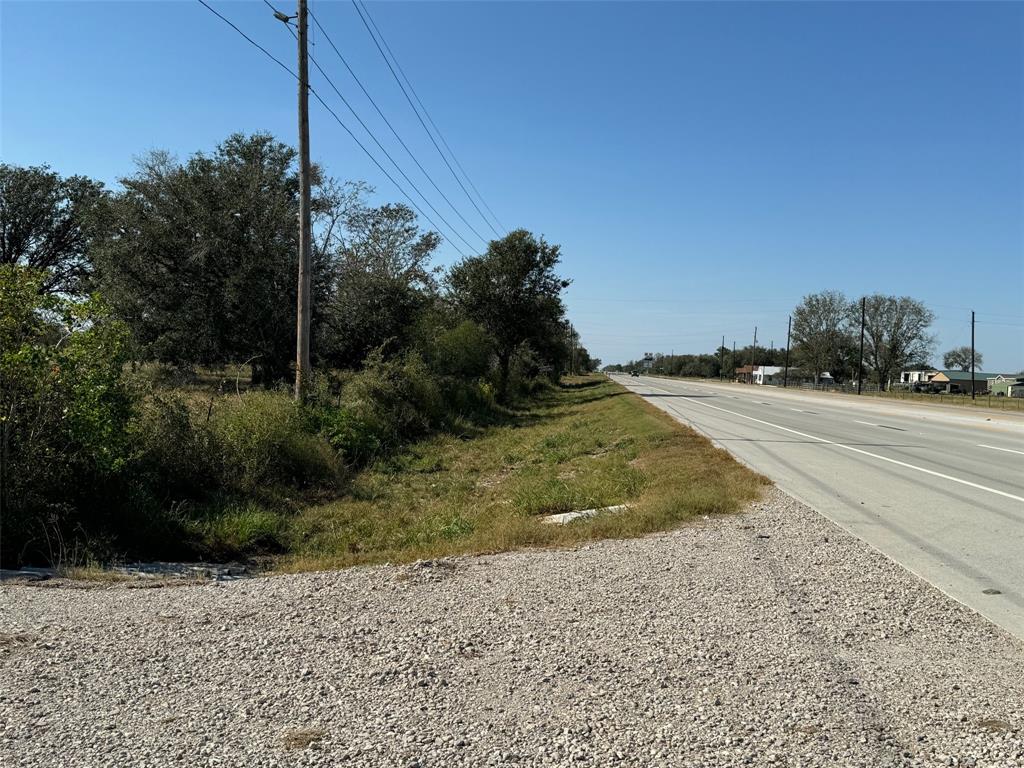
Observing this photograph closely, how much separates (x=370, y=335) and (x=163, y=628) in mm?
25009

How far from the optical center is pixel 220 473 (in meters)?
11.6

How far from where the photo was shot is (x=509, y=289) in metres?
46.0

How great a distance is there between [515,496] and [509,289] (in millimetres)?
35016

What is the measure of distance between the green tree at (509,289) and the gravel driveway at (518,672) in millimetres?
39457

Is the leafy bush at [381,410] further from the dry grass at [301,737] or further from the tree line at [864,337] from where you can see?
the tree line at [864,337]

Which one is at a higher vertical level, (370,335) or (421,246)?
(421,246)

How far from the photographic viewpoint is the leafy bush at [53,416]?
7651 millimetres

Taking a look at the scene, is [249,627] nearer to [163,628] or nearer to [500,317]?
[163,628]

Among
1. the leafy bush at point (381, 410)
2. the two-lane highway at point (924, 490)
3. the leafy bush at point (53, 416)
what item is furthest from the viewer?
the leafy bush at point (381, 410)

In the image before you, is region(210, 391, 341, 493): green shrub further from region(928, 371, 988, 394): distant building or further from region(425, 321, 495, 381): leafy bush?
region(928, 371, 988, 394): distant building

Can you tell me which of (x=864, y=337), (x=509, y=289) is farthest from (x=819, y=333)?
(x=509, y=289)

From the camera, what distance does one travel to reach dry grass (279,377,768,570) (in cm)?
796

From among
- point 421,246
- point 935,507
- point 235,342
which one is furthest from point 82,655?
point 421,246

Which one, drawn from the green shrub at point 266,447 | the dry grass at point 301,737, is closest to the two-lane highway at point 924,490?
the dry grass at point 301,737
